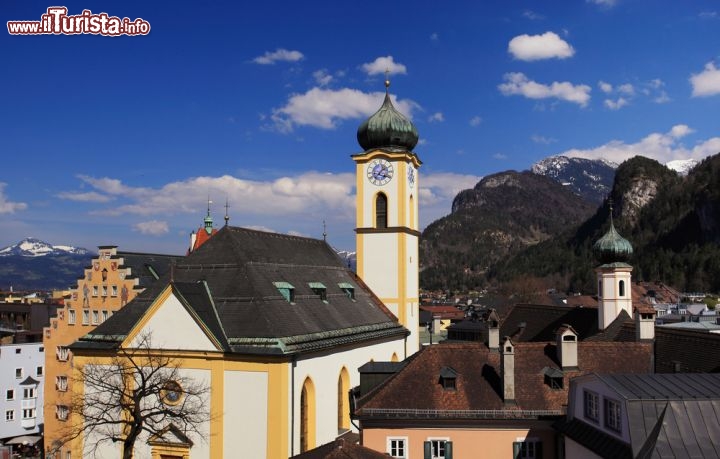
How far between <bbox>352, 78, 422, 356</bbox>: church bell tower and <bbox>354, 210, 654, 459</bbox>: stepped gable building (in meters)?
14.7

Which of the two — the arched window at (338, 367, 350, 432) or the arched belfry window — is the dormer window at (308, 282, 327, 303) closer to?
the arched window at (338, 367, 350, 432)

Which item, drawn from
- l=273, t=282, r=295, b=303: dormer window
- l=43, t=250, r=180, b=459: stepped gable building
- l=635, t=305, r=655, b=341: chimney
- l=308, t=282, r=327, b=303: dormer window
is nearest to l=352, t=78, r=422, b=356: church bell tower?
l=308, t=282, r=327, b=303: dormer window

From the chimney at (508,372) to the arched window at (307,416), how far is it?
8.28m

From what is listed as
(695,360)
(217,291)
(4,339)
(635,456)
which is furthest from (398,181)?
(4,339)

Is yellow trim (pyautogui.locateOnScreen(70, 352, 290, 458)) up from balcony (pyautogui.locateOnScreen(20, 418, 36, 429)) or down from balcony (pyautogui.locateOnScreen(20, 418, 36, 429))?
up

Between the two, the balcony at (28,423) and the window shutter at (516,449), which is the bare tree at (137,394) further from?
the balcony at (28,423)

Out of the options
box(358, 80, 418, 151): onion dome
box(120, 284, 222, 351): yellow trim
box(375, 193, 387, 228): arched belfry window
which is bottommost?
box(120, 284, 222, 351): yellow trim

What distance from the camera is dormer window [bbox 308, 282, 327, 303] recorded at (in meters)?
37.2

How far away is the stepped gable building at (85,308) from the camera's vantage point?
45781 mm

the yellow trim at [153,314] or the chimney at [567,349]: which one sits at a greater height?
the yellow trim at [153,314]

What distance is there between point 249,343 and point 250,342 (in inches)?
2.2

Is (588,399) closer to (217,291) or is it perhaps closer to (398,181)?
(217,291)

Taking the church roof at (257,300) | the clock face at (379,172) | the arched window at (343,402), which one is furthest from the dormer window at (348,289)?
the clock face at (379,172)

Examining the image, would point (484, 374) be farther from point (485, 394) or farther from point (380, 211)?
point (380, 211)
